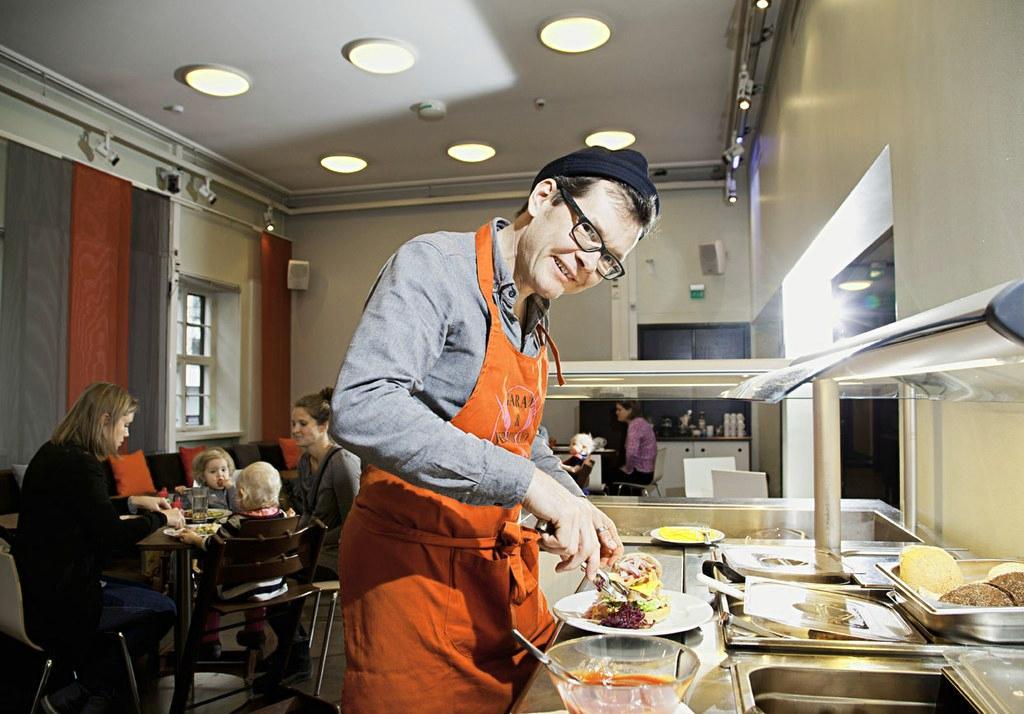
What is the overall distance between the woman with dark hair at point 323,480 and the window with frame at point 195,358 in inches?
155

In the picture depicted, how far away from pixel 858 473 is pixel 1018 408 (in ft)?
10.5

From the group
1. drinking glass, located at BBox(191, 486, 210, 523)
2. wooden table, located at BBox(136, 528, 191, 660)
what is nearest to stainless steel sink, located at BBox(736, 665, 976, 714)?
wooden table, located at BBox(136, 528, 191, 660)

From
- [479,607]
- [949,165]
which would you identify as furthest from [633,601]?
[949,165]

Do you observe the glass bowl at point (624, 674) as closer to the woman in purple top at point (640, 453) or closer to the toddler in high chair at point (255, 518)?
the toddler in high chair at point (255, 518)

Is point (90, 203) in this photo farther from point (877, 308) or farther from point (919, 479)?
point (919, 479)

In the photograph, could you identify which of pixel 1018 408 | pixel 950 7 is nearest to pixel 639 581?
pixel 1018 408

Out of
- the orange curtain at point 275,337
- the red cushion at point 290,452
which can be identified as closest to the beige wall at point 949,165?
the red cushion at point 290,452

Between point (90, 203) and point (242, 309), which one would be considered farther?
point (242, 309)

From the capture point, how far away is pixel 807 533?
7.94 feet

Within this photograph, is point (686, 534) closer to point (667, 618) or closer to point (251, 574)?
point (667, 618)

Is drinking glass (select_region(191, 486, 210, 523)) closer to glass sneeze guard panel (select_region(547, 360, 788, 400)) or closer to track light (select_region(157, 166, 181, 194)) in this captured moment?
glass sneeze guard panel (select_region(547, 360, 788, 400))

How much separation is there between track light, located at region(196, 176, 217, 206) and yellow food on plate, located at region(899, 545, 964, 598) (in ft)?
23.7

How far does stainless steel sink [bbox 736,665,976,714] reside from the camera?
108 cm

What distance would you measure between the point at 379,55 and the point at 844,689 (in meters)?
5.12
